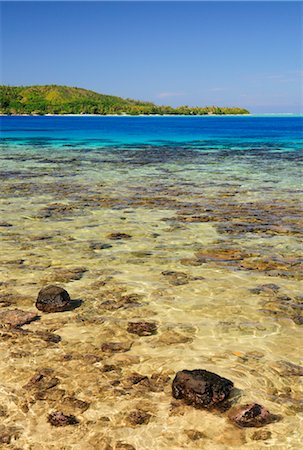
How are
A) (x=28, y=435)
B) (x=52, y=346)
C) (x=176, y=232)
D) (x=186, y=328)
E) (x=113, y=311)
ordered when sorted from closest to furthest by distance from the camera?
(x=28, y=435)
(x=52, y=346)
(x=186, y=328)
(x=113, y=311)
(x=176, y=232)

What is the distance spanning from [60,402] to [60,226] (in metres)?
8.61

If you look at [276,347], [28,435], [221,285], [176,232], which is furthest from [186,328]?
[176,232]

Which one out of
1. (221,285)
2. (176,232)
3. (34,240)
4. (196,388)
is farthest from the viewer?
(176,232)

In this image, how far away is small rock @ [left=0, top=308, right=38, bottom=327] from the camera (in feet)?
25.0

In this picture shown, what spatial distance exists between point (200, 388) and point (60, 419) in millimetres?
1599

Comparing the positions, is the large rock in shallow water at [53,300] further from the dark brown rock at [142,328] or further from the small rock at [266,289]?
the small rock at [266,289]

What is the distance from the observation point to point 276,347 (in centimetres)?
707

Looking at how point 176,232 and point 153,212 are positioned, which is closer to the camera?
point 176,232

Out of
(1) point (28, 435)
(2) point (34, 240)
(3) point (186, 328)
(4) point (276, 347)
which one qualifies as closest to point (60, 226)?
(2) point (34, 240)

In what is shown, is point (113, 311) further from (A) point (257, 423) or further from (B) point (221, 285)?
(A) point (257, 423)

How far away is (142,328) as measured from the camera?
7.54 meters

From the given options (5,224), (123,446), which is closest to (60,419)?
(123,446)

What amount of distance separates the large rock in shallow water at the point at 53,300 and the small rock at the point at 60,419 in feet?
9.26

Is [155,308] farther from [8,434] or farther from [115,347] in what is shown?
[8,434]
